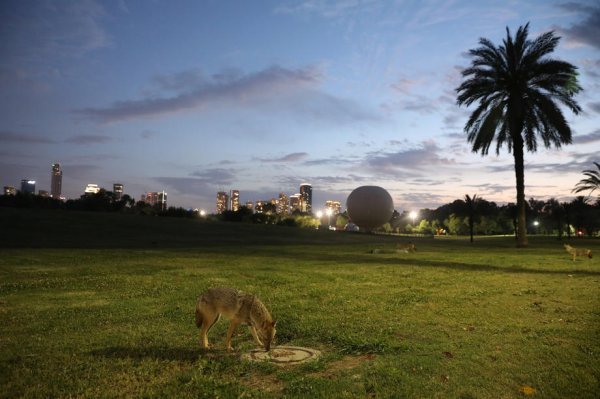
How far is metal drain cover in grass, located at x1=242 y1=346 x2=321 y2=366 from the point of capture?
6.57 metres

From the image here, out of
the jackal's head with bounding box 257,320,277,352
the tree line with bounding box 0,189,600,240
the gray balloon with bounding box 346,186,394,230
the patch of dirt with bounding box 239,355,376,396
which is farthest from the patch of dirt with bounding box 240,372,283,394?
the gray balloon with bounding box 346,186,394,230

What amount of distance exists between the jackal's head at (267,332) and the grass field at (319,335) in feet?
1.76

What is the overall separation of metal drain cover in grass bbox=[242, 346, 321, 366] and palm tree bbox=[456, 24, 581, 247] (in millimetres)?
36974

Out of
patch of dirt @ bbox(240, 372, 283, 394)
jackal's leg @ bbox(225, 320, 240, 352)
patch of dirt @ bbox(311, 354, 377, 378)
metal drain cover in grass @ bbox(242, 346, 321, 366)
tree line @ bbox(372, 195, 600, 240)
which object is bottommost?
patch of dirt @ bbox(240, 372, 283, 394)

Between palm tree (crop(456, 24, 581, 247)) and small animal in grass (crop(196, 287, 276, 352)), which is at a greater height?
palm tree (crop(456, 24, 581, 247))

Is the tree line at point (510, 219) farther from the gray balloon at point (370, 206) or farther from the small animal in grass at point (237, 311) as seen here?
the small animal in grass at point (237, 311)

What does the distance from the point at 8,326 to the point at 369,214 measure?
96491 millimetres

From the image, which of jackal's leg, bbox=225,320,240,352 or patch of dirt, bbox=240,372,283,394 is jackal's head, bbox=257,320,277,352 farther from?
patch of dirt, bbox=240,372,283,394

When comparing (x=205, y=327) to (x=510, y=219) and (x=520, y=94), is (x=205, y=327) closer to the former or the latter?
(x=520, y=94)

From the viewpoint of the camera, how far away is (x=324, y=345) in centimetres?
759

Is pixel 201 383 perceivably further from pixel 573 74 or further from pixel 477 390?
pixel 573 74

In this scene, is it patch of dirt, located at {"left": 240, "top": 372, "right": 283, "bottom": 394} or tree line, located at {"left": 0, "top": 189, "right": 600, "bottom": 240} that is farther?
tree line, located at {"left": 0, "top": 189, "right": 600, "bottom": 240}

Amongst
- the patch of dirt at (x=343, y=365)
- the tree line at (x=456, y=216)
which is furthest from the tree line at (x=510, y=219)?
the patch of dirt at (x=343, y=365)

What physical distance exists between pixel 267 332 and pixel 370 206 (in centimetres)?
9692
